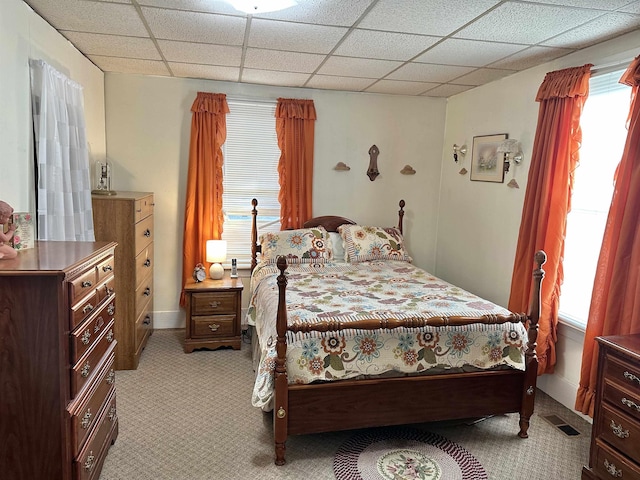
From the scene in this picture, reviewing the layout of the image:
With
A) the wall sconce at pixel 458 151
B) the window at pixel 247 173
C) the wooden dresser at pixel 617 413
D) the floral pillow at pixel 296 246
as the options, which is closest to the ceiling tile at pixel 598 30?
the wall sconce at pixel 458 151

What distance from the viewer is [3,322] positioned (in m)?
1.71

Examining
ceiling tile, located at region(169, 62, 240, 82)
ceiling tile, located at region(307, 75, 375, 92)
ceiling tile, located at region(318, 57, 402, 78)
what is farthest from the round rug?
ceiling tile, located at region(169, 62, 240, 82)

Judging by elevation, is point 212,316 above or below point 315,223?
below

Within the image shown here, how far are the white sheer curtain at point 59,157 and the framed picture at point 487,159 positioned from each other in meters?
3.19

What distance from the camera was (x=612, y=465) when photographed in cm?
213

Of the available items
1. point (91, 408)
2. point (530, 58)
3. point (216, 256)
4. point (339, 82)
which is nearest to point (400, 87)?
point (339, 82)

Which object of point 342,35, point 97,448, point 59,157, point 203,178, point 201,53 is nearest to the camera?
point 97,448

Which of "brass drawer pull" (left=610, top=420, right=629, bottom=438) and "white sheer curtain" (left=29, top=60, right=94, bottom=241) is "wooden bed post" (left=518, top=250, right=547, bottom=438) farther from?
"white sheer curtain" (left=29, top=60, right=94, bottom=241)

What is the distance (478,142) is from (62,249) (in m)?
3.47

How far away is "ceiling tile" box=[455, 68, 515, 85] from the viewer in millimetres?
3590

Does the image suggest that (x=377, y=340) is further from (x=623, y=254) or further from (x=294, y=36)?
(x=294, y=36)

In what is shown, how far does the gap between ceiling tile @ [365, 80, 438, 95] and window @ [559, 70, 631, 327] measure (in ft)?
5.01

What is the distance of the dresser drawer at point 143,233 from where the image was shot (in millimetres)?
3508

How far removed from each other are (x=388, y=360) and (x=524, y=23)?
2.00m
